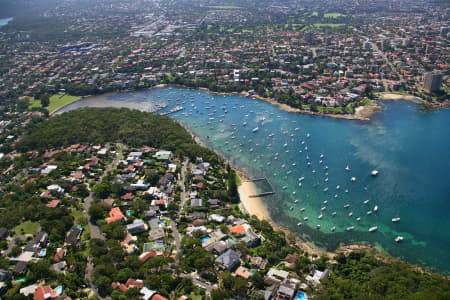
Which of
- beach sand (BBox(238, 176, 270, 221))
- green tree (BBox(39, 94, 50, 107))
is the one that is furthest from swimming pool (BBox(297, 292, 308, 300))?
green tree (BBox(39, 94, 50, 107))

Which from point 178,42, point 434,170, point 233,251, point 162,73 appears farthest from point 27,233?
point 178,42

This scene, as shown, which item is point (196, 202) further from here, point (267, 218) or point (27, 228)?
point (27, 228)

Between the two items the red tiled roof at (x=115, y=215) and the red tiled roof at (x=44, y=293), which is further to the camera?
the red tiled roof at (x=115, y=215)

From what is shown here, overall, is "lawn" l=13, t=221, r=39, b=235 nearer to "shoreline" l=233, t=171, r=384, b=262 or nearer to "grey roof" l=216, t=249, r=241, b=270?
"grey roof" l=216, t=249, r=241, b=270

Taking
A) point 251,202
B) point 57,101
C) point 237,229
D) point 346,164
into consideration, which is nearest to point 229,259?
point 237,229

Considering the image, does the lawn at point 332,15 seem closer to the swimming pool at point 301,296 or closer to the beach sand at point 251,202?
the beach sand at point 251,202

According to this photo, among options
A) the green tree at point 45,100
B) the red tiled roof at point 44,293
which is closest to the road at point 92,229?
the red tiled roof at point 44,293
